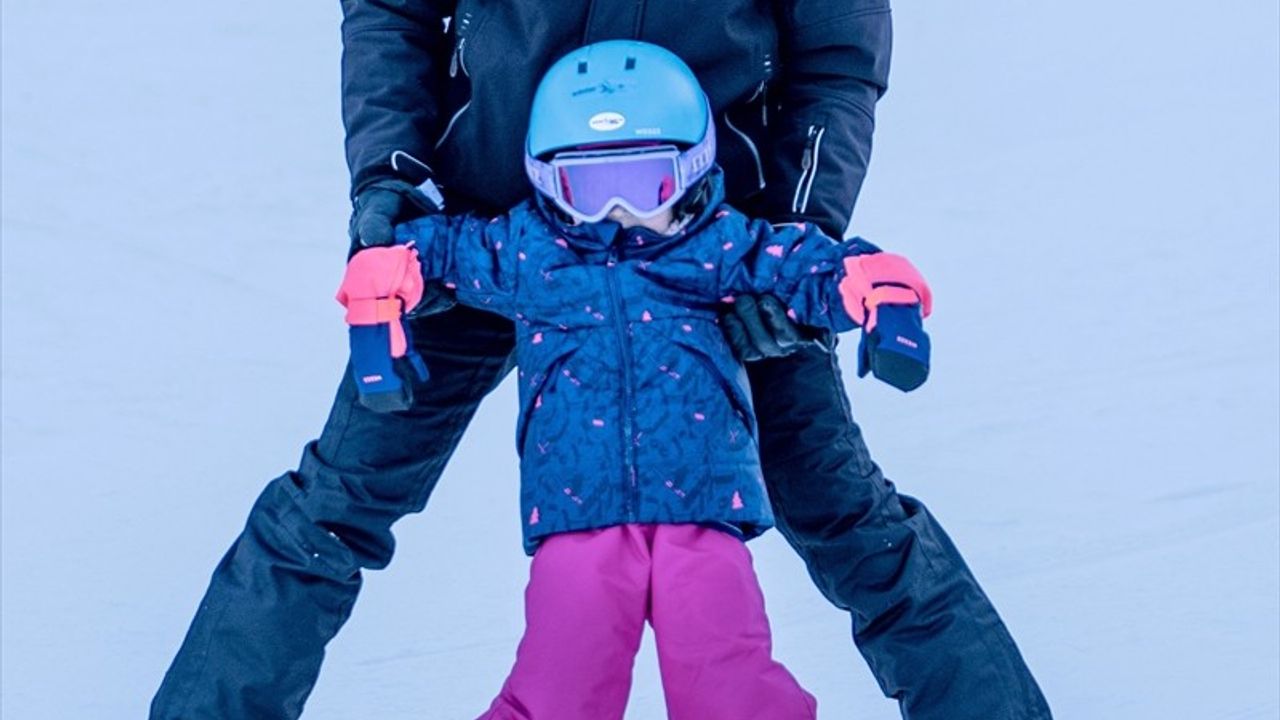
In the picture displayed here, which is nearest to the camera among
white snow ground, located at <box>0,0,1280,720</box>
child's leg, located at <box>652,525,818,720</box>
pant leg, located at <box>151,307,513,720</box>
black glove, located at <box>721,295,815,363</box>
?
child's leg, located at <box>652,525,818,720</box>

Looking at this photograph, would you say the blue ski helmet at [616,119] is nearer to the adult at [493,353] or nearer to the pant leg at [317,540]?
the adult at [493,353]

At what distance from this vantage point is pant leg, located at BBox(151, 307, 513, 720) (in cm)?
236

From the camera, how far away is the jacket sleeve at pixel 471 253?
226cm

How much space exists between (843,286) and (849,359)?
4.35ft

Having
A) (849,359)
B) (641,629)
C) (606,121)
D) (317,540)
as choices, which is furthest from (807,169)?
(849,359)

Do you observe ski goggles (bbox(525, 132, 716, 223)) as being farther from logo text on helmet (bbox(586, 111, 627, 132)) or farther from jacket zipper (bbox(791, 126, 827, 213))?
jacket zipper (bbox(791, 126, 827, 213))

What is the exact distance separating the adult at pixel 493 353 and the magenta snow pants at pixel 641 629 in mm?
298

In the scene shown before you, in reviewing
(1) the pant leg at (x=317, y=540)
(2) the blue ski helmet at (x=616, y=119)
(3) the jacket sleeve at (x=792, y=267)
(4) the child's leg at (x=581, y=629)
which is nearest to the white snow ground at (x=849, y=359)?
(1) the pant leg at (x=317, y=540)

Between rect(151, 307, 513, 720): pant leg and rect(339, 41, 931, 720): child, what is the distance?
0.68 feet

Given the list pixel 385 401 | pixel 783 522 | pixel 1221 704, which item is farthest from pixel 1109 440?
pixel 385 401

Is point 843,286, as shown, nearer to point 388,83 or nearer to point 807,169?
point 807,169

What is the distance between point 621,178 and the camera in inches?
85.8

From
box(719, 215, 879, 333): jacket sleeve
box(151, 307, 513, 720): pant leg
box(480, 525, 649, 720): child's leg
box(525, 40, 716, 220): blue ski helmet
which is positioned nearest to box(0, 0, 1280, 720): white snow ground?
box(151, 307, 513, 720): pant leg

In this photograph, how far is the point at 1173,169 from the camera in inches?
152
